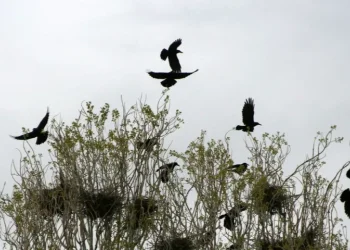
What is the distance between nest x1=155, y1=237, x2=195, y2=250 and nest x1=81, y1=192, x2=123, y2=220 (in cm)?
109

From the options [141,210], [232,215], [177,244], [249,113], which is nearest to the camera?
[177,244]

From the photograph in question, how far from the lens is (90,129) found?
15.0m

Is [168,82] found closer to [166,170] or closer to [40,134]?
[166,170]

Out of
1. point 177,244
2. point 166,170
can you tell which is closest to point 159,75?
point 166,170

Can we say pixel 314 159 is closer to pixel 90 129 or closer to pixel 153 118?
pixel 153 118

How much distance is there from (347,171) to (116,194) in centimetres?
462

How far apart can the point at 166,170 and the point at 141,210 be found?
0.92 meters

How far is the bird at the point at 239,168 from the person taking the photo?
1618 centimetres

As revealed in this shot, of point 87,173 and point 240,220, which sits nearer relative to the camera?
point 87,173

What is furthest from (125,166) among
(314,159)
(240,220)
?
(314,159)

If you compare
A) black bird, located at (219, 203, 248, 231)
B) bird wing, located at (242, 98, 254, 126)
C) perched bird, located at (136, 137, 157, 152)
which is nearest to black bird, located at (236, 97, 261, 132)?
bird wing, located at (242, 98, 254, 126)

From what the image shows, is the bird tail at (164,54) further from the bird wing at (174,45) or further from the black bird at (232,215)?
the black bird at (232,215)

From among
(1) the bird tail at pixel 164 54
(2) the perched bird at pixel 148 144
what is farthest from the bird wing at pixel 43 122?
(1) the bird tail at pixel 164 54

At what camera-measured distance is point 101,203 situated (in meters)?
14.5
